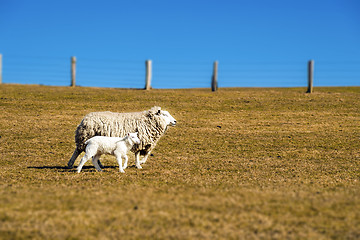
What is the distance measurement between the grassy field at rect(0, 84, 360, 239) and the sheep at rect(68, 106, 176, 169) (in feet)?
2.22

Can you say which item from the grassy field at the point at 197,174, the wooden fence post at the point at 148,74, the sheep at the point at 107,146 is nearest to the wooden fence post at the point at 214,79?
the grassy field at the point at 197,174

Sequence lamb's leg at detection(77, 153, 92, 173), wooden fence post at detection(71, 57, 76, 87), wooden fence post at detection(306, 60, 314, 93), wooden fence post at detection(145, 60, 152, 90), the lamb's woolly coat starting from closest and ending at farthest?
lamb's leg at detection(77, 153, 92, 173), the lamb's woolly coat, wooden fence post at detection(306, 60, 314, 93), wooden fence post at detection(145, 60, 152, 90), wooden fence post at detection(71, 57, 76, 87)

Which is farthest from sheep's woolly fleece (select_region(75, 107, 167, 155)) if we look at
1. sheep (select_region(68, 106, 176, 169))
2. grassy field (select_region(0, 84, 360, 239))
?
grassy field (select_region(0, 84, 360, 239))

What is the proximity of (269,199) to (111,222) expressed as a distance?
9.45ft

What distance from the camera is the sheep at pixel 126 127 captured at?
11219mm

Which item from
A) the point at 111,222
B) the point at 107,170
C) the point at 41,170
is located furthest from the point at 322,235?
the point at 41,170

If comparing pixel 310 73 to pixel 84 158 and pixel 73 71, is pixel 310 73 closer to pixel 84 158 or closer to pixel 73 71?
pixel 73 71

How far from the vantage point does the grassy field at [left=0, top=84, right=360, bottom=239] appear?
509cm

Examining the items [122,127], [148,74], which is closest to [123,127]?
[122,127]

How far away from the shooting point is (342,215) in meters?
5.62

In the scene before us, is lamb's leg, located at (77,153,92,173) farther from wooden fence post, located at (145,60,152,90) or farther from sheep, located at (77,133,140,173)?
wooden fence post, located at (145,60,152,90)

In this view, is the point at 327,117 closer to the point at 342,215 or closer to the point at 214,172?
the point at 214,172

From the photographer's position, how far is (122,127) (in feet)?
37.9

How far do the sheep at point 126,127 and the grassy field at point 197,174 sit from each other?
2.22 feet
